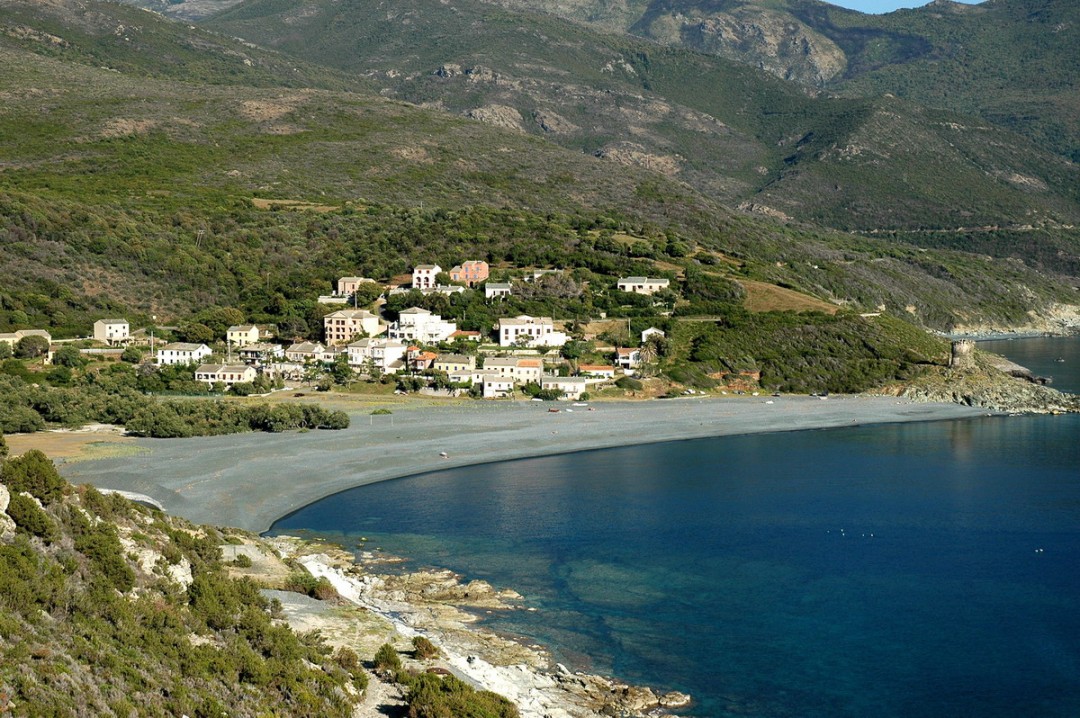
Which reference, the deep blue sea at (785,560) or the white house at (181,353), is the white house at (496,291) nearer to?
the white house at (181,353)

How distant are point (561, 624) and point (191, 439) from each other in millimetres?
30632

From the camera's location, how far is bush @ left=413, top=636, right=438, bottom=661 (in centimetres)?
2717

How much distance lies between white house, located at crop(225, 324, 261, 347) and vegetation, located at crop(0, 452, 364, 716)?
5241cm

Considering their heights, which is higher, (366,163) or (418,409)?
(366,163)

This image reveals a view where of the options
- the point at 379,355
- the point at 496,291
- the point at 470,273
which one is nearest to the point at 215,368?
the point at 379,355

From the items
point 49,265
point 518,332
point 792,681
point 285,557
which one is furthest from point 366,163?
point 792,681

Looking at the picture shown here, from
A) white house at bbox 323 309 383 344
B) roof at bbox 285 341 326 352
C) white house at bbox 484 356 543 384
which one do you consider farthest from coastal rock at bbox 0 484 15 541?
white house at bbox 323 309 383 344

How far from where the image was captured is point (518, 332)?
255ft

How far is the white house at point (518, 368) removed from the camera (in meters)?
70.9

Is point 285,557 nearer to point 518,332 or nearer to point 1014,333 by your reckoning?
point 518,332

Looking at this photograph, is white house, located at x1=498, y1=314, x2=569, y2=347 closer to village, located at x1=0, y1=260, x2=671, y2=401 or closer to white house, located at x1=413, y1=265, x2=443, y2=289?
village, located at x1=0, y1=260, x2=671, y2=401

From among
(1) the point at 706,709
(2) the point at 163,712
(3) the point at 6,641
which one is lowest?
(1) the point at 706,709

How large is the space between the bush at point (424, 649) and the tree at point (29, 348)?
2128 inches

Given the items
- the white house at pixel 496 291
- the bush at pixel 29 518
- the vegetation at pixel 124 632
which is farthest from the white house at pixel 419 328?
the bush at pixel 29 518
